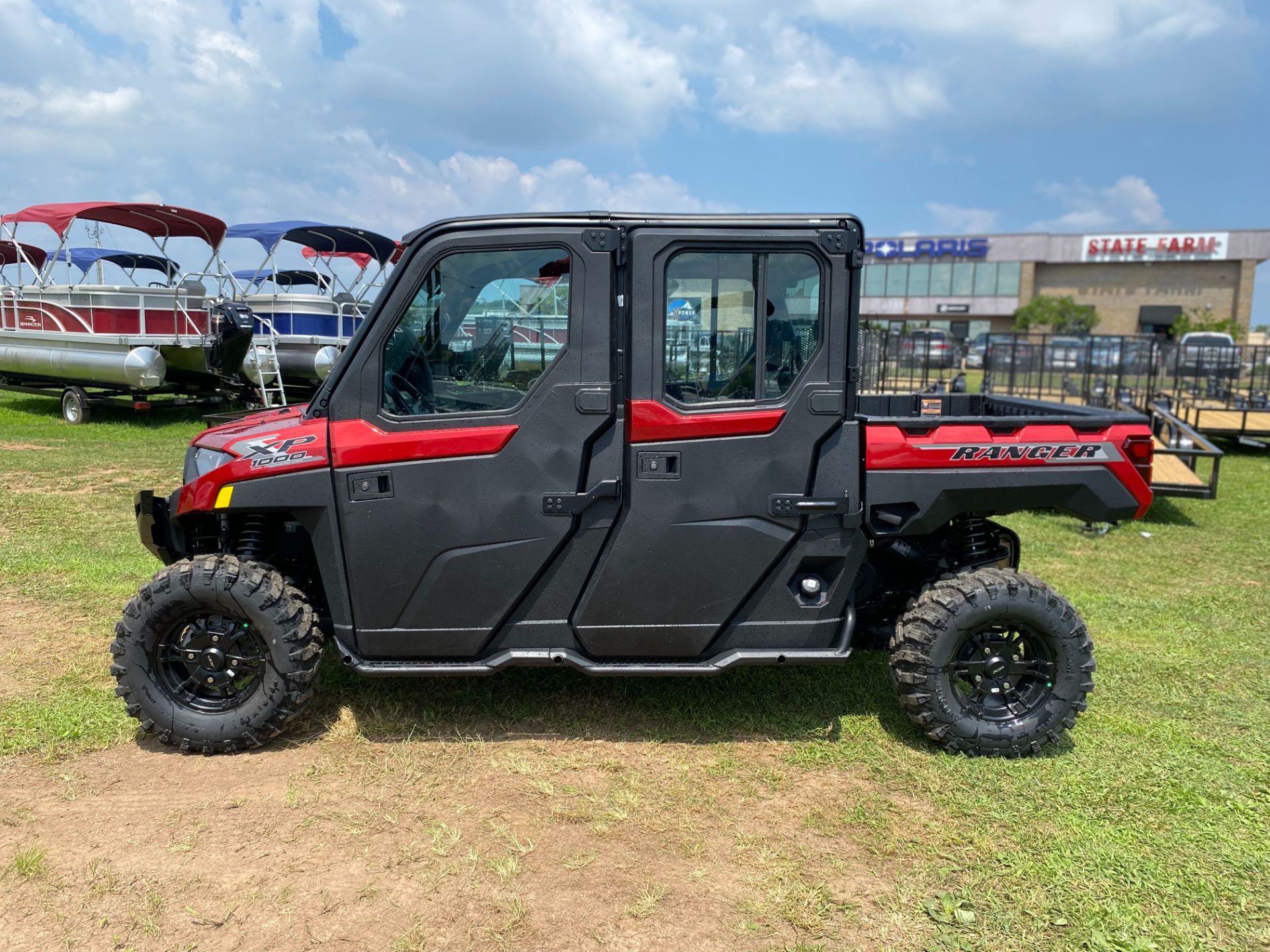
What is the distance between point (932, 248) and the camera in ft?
232

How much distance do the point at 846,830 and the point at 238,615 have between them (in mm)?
2713

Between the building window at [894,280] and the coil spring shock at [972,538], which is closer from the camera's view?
the coil spring shock at [972,538]

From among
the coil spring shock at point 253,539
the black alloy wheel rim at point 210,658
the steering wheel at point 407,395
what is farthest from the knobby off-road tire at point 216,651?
the steering wheel at point 407,395

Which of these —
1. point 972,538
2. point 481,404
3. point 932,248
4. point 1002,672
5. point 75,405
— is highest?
point 932,248

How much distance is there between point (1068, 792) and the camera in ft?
12.2

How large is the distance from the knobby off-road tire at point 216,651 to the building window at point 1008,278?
73.0 metres

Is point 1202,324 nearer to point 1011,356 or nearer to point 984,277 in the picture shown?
point 984,277

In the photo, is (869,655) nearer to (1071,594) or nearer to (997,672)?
(997,672)

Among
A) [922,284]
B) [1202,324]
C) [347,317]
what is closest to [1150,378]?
[347,317]

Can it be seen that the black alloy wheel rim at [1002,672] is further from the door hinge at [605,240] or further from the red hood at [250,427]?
the red hood at [250,427]

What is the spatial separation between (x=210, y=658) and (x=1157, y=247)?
77.1 meters

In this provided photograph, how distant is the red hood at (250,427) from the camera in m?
3.92

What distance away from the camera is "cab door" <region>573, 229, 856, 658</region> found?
368 cm

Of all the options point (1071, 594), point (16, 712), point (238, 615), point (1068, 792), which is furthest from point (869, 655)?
point (16, 712)
